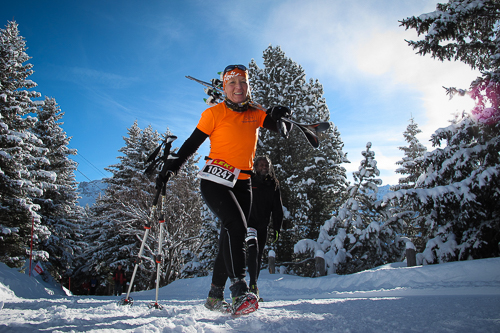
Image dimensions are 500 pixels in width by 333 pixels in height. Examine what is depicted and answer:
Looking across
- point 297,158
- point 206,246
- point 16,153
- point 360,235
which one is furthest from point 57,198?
point 360,235

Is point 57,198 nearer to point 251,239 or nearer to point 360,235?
point 360,235

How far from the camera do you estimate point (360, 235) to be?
10.6m

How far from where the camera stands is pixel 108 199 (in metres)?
22.7

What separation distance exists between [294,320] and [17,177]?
17.4m

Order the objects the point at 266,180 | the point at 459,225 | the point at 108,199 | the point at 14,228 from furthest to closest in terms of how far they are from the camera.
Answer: the point at 108,199
the point at 14,228
the point at 459,225
the point at 266,180

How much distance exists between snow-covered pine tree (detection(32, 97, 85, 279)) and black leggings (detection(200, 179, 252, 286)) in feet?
66.4

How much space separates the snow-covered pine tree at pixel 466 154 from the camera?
293 inches

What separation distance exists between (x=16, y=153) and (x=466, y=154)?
18811 millimetres

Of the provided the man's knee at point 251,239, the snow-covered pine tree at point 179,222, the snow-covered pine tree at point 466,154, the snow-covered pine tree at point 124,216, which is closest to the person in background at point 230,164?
the man's knee at point 251,239

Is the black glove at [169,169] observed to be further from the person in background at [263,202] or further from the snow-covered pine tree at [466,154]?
the snow-covered pine tree at [466,154]

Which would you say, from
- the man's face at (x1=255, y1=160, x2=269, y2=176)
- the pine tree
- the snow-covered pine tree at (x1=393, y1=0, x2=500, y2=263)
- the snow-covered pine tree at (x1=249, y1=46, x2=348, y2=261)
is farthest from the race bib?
the pine tree

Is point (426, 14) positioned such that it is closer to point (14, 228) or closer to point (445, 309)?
point (445, 309)

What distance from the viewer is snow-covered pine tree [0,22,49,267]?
13880 millimetres

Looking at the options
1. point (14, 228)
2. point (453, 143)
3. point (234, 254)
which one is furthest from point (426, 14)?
point (14, 228)
